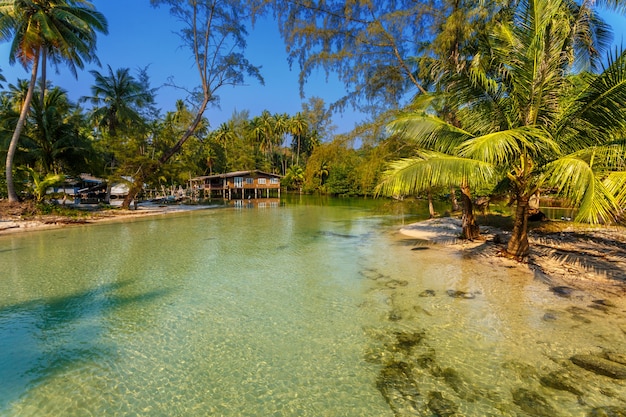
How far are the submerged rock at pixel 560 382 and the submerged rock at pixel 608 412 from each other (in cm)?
23

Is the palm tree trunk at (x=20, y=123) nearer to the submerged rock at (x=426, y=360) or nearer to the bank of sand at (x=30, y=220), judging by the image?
the bank of sand at (x=30, y=220)

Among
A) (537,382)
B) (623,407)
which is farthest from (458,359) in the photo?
(623,407)

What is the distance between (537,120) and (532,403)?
6064mm

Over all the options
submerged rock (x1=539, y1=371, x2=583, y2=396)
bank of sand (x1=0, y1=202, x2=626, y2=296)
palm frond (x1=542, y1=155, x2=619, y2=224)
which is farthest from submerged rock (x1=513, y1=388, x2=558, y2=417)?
bank of sand (x1=0, y1=202, x2=626, y2=296)

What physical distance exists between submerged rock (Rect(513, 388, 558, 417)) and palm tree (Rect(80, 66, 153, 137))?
2877cm

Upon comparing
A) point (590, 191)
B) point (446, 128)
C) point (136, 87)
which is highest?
point (136, 87)

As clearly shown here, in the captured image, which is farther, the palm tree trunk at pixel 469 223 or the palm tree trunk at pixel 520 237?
the palm tree trunk at pixel 469 223

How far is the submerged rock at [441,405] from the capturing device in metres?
3.00

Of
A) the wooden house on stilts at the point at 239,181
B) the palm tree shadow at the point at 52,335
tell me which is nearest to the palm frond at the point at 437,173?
the palm tree shadow at the point at 52,335

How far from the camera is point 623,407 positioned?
3008 millimetres

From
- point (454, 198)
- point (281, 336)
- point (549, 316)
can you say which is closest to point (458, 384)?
point (281, 336)

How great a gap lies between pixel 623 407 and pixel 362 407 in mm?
2509

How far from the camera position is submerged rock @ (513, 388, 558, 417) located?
118 inches

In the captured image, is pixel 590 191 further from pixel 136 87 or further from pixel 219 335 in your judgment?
pixel 136 87
